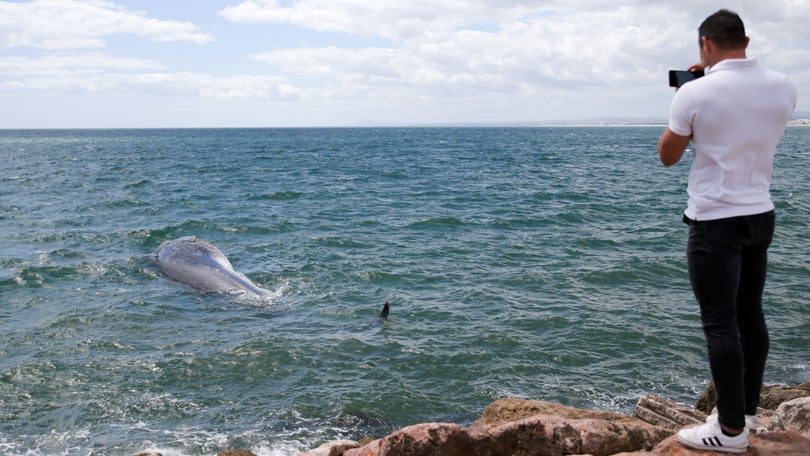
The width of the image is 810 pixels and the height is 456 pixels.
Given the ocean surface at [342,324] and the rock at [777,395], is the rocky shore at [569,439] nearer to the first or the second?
the rock at [777,395]

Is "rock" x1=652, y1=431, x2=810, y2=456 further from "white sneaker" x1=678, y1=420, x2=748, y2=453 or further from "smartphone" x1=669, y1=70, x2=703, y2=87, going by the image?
"smartphone" x1=669, y1=70, x2=703, y2=87

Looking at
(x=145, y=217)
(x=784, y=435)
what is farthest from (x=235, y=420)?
(x=145, y=217)

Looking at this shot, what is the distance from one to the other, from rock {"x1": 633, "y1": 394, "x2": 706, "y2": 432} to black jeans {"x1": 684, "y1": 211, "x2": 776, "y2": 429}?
1748 mm

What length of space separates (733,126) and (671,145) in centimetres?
35

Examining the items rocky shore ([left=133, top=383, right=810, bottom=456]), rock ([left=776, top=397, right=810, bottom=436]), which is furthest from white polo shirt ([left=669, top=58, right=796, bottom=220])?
rock ([left=776, top=397, right=810, bottom=436])

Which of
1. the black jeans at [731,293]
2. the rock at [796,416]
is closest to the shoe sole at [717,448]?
the black jeans at [731,293]

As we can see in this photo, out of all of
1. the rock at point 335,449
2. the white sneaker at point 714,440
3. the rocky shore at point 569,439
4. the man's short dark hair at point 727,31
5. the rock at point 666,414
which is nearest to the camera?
the man's short dark hair at point 727,31

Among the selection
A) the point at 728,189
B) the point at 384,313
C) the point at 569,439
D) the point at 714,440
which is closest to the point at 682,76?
the point at 728,189

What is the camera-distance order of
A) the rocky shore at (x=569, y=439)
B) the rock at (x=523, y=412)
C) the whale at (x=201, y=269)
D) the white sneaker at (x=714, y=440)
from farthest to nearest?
the whale at (x=201, y=269) < the rock at (x=523, y=412) < the rocky shore at (x=569, y=439) < the white sneaker at (x=714, y=440)

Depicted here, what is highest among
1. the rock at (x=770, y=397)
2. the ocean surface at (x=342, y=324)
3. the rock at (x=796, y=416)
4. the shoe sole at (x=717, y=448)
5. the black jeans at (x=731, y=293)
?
the black jeans at (x=731, y=293)

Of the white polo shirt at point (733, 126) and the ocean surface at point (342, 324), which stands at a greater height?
the white polo shirt at point (733, 126)

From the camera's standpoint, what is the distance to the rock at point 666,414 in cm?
582

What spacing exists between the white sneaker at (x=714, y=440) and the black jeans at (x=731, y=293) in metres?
0.09

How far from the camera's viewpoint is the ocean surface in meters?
8.45
